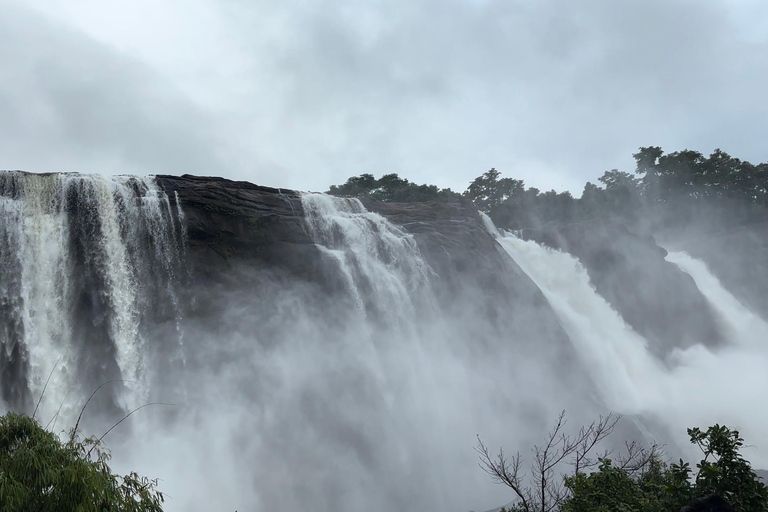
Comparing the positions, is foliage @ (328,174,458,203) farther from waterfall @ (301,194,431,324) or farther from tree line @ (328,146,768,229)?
waterfall @ (301,194,431,324)

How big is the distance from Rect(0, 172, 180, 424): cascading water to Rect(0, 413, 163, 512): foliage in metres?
12.6

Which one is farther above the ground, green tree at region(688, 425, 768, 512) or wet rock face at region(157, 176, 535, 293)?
wet rock face at region(157, 176, 535, 293)

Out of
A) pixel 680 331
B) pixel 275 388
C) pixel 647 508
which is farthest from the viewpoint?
pixel 680 331

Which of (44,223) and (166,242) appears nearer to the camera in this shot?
(44,223)

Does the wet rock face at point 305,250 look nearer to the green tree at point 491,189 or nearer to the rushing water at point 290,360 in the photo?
the rushing water at point 290,360

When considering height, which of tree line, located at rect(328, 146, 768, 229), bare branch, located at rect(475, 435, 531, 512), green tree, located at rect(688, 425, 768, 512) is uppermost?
tree line, located at rect(328, 146, 768, 229)

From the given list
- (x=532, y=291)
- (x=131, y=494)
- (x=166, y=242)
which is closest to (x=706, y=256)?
(x=532, y=291)

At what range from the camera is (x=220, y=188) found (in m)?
24.9

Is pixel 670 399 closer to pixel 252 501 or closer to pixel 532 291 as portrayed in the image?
pixel 532 291

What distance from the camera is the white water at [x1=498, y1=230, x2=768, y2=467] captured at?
100 ft

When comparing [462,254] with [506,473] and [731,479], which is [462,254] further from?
[731,479]

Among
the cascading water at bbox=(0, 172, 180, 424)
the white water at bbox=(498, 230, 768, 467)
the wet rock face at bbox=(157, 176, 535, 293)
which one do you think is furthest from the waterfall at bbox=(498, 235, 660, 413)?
the cascading water at bbox=(0, 172, 180, 424)

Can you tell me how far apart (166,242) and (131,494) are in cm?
1700

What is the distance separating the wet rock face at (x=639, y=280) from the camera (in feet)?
138
